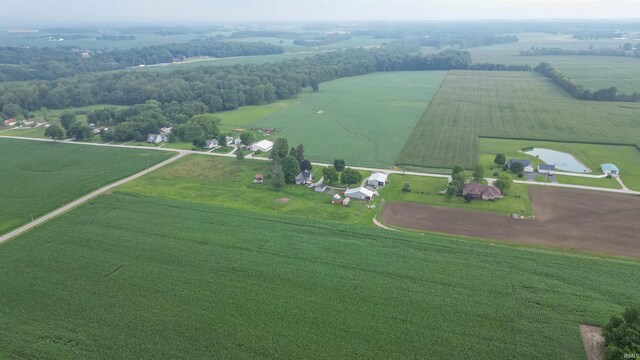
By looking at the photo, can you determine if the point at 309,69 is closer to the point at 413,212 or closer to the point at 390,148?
the point at 390,148

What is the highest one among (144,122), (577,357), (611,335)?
(144,122)

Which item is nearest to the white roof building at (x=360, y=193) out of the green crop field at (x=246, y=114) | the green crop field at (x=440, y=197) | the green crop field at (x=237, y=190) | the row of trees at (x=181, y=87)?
the green crop field at (x=237, y=190)

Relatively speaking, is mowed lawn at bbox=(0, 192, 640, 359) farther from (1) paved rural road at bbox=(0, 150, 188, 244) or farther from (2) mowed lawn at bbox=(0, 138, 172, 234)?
(2) mowed lawn at bbox=(0, 138, 172, 234)

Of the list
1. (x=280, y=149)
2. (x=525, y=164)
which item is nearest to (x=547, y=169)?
(x=525, y=164)

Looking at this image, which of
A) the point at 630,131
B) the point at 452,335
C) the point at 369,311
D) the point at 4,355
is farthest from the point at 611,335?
the point at 630,131

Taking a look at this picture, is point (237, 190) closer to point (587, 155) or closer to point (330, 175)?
point (330, 175)

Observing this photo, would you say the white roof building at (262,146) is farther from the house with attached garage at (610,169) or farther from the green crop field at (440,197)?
the house with attached garage at (610,169)
